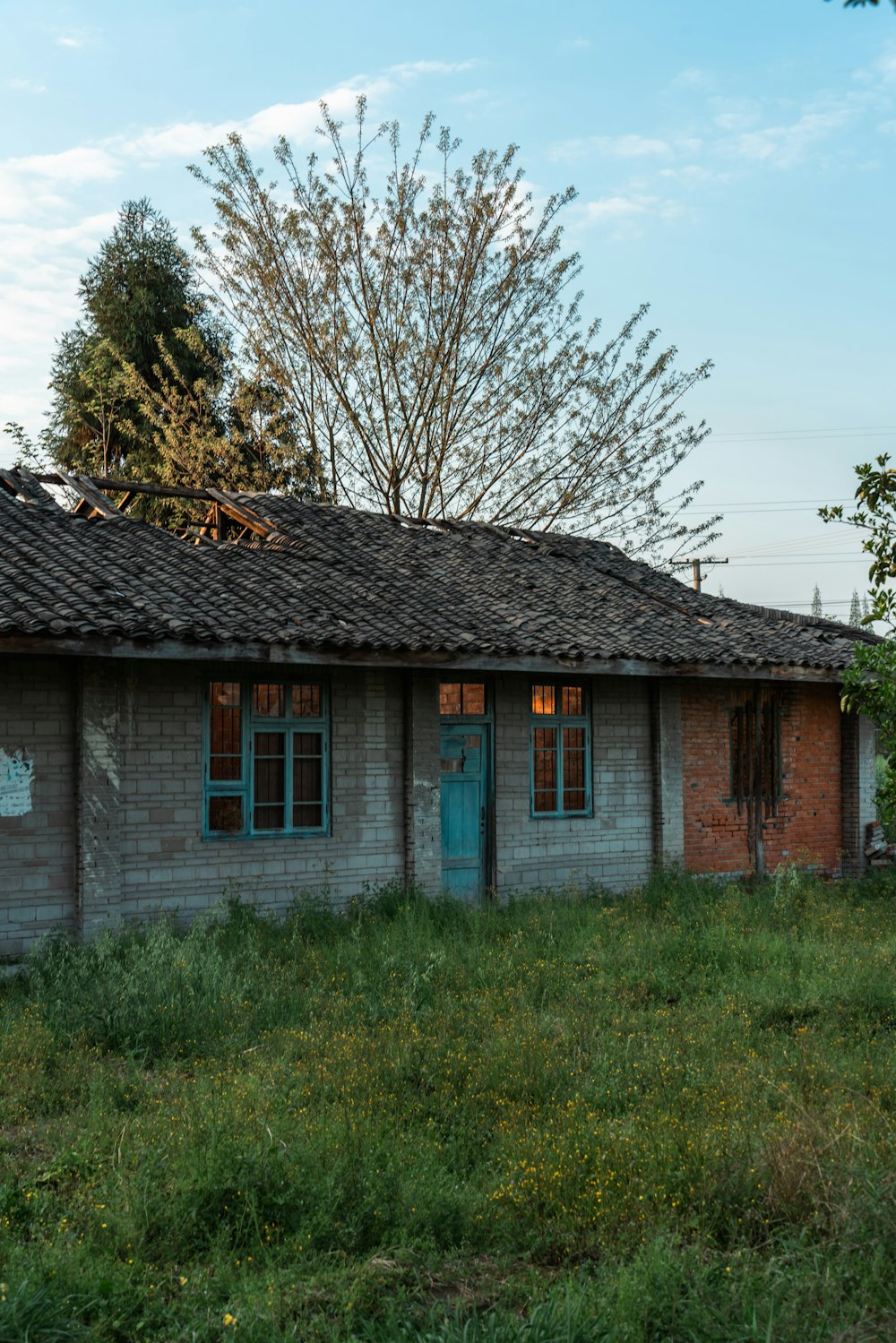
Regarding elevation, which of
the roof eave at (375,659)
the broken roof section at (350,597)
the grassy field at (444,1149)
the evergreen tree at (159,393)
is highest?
the evergreen tree at (159,393)

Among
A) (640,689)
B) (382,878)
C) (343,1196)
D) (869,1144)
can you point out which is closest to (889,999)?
(869,1144)

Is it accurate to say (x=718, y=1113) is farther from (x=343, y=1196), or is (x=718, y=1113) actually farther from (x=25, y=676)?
(x=25, y=676)

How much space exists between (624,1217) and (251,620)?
7.22 m

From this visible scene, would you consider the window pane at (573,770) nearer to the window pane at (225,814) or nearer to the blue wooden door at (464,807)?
the blue wooden door at (464,807)

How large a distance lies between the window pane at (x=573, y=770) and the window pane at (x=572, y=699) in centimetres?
23

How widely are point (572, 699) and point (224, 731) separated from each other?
458 cm

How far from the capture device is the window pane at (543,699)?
45.6ft

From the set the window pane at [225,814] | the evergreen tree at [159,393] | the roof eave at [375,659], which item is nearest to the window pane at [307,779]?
the window pane at [225,814]

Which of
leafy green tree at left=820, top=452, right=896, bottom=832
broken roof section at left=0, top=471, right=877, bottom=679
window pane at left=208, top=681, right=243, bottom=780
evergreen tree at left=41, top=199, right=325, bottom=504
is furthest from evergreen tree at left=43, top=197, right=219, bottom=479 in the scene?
leafy green tree at left=820, top=452, right=896, bottom=832

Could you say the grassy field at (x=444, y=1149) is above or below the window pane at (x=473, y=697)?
below

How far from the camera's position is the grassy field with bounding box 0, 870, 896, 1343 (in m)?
4.27

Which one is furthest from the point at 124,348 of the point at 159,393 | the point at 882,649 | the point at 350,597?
the point at 882,649

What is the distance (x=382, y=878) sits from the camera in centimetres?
1253

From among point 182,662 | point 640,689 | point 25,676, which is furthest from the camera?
point 640,689
